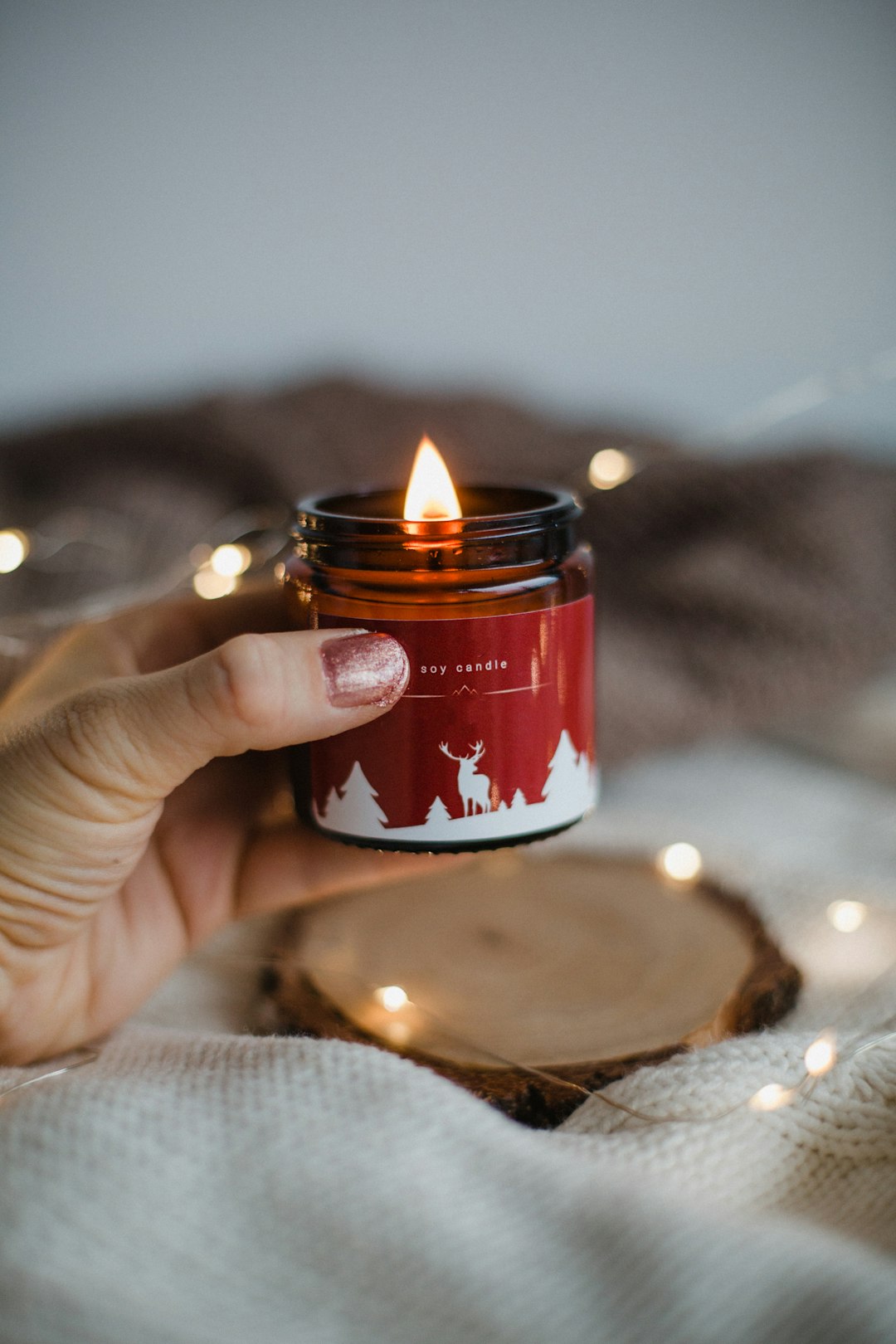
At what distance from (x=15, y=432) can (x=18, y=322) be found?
0.45 feet

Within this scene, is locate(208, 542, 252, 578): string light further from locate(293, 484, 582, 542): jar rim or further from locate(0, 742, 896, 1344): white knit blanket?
locate(0, 742, 896, 1344): white knit blanket

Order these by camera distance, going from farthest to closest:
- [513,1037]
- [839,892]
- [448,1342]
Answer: [839,892]
[513,1037]
[448,1342]

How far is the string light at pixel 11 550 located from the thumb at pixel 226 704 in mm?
594

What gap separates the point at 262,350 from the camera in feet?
4.56

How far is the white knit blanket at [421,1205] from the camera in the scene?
0.44m

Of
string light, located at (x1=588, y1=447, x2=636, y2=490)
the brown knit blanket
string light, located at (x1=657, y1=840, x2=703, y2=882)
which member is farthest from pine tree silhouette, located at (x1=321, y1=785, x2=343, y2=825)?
string light, located at (x1=588, y1=447, x2=636, y2=490)

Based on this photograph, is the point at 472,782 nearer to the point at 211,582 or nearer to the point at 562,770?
the point at 562,770

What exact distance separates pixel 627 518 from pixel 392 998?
72cm

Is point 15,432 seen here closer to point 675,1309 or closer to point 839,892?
point 839,892

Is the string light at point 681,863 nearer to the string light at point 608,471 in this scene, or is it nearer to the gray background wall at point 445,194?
the string light at point 608,471

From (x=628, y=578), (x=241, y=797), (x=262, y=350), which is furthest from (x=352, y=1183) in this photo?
(x=262, y=350)

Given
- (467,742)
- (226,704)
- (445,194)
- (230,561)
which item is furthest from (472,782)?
(445,194)

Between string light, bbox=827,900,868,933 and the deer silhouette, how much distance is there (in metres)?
0.37

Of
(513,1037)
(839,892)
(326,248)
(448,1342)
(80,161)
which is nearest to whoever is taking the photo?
(448,1342)
